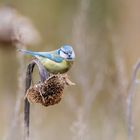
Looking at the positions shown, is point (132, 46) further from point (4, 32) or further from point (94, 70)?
point (4, 32)

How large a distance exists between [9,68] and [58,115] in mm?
665

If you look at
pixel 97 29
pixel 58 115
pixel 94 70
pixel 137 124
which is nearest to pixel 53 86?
pixel 137 124

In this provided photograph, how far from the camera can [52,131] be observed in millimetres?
4938

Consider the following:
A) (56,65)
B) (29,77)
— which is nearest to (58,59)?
(56,65)

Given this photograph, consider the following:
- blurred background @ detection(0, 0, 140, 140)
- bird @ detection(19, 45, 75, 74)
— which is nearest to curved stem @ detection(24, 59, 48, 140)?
bird @ detection(19, 45, 75, 74)

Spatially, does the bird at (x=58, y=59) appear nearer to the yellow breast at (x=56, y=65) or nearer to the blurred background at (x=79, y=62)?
the yellow breast at (x=56, y=65)

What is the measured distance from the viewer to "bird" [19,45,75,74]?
2.38 m

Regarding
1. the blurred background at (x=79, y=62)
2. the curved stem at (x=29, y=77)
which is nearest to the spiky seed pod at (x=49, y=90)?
the curved stem at (x=29, y=77)

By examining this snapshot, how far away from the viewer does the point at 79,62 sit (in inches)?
177

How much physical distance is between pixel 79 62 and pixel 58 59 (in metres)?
2.12

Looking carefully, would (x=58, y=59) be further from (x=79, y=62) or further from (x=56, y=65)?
(x=79, y=62)

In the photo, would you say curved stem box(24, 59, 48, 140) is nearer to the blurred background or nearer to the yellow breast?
the yellow breast

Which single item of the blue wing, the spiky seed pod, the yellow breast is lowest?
the spiky seed pod

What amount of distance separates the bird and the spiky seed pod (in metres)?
0.03
